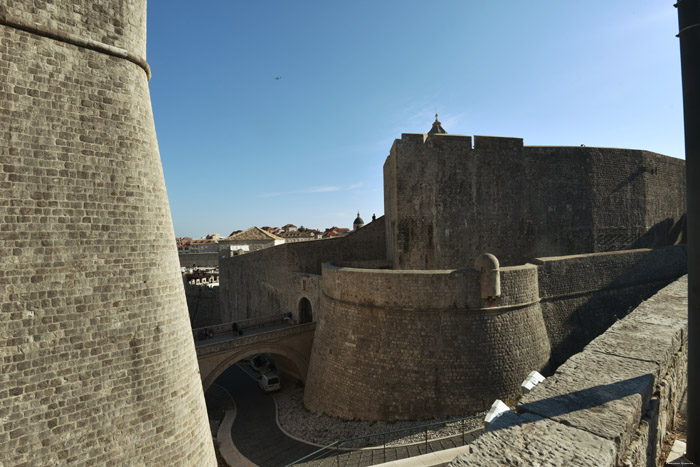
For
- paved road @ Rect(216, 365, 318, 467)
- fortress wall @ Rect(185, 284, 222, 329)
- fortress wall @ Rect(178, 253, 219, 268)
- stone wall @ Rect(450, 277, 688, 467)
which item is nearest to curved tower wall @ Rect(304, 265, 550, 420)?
paved road @ Rect(216, 365, 318, 467)

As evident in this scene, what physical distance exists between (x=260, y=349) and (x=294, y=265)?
424cm

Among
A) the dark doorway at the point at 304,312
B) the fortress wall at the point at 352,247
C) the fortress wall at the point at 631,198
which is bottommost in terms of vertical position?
the dark doorway at the point at 304,312

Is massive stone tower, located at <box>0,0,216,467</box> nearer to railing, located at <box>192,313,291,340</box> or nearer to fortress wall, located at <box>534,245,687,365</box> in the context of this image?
railing, located at <box>192,313,291,340</box>

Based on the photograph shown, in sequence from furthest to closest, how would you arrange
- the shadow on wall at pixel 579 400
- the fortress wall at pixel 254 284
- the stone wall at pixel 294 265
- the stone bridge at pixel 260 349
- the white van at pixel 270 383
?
1. the fortress wall at pixel 254 284
2. the stone wall at pixel 294 265
3. the white van at pixel 270 383
4. the stone bridge at pixel 260 349
5. the shadow on wall at pixel 579 400

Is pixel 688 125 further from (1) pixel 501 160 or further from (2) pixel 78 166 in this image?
(1) pixel 501 160

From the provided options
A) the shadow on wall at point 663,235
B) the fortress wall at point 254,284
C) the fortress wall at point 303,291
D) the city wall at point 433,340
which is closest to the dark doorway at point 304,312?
the fortress wall at point 303,291

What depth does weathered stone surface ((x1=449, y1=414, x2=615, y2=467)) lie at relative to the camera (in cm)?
233

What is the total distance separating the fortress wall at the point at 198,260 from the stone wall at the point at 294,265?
2021 centimetres

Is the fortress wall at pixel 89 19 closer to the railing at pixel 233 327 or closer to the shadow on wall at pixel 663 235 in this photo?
the railing at pixel 233 327

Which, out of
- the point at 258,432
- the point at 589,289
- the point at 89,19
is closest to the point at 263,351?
the point at 258,432

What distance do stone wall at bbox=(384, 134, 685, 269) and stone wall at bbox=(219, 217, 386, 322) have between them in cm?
313

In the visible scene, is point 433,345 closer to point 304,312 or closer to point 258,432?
point 258,432

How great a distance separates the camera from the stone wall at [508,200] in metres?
13.3

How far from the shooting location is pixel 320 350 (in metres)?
12.3
